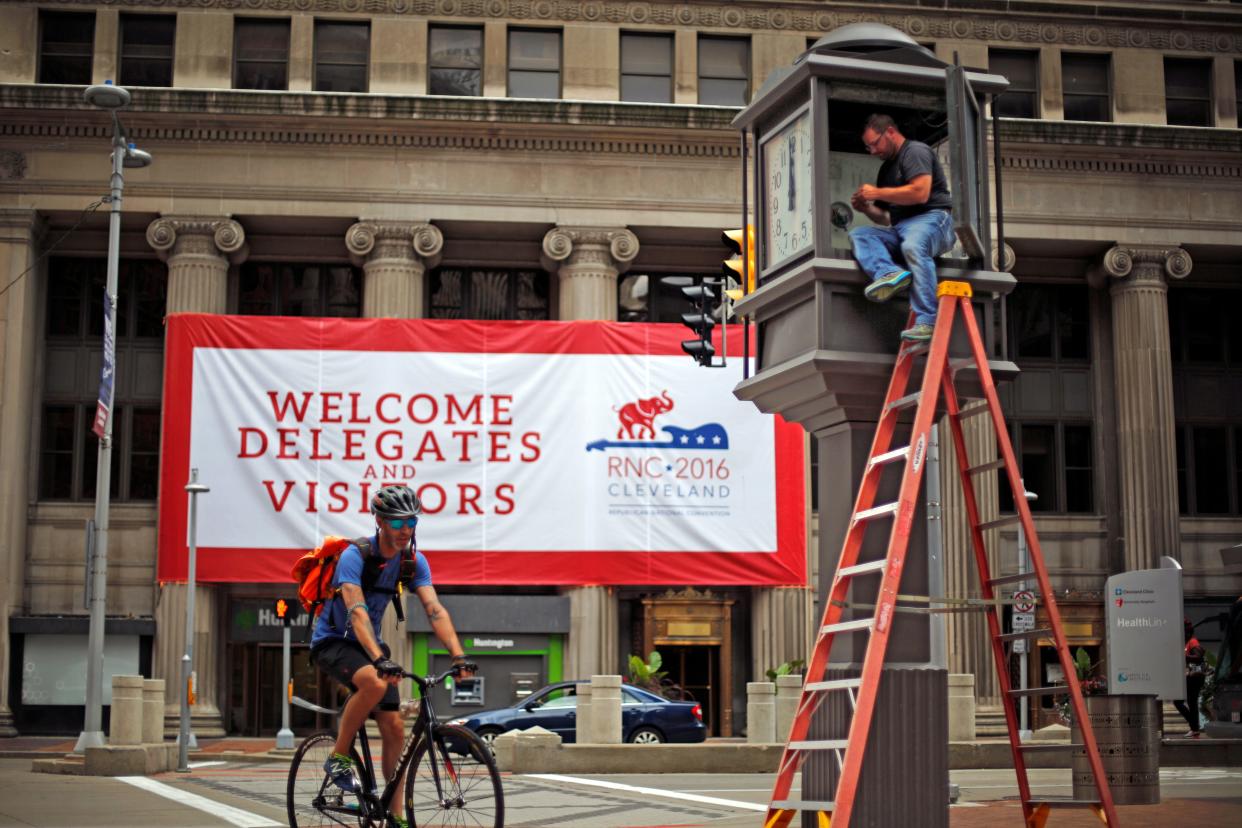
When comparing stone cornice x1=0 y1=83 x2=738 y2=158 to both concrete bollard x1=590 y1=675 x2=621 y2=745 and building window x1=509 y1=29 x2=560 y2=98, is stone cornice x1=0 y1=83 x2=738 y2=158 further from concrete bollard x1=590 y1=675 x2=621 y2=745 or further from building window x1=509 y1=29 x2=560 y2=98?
concrete bollard x1=590 y1=675 x2=621 y2=745

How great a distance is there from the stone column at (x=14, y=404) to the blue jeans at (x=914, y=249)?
34.2 meters

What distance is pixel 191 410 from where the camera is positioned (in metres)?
38.0

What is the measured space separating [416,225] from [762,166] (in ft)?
102

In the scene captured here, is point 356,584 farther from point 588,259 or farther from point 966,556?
point 966,556

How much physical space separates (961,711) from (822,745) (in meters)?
16.7

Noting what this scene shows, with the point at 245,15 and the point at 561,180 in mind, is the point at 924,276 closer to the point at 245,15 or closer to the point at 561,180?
the point at 561,180

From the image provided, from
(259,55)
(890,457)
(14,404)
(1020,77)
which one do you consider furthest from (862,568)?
(1020,77)

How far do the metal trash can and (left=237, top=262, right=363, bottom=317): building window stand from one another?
34.0 m

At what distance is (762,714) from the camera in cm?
2520

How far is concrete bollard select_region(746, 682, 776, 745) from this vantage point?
25078mm

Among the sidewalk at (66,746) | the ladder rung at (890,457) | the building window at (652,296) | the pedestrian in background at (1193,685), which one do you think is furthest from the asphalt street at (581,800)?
the building window at (652,296)

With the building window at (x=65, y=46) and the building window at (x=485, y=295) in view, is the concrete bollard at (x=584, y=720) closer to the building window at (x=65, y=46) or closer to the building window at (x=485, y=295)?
the building window at (x=485, y=295)

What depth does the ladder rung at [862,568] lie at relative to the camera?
764 cm

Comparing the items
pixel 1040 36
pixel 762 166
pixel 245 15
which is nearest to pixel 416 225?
pixel 245 15
